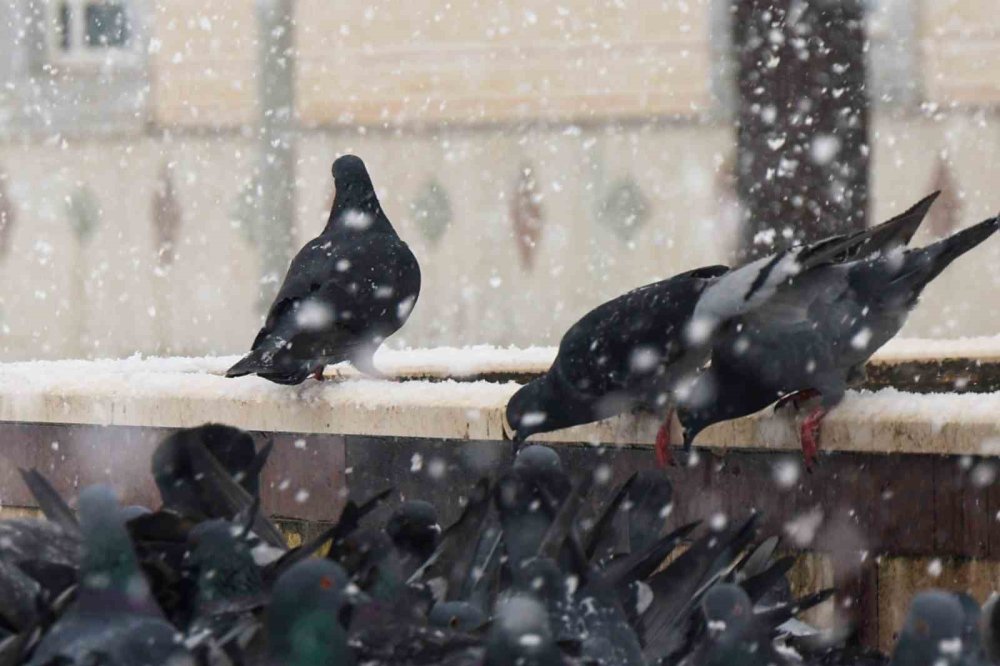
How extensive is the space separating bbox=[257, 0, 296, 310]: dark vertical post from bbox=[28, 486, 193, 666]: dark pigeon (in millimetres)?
11410

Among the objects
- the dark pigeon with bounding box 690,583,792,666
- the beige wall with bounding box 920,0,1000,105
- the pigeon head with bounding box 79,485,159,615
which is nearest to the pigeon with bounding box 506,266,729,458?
the dark pigeon with bounding box 690,583,792,666

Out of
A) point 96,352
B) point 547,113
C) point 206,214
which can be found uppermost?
point 547,113

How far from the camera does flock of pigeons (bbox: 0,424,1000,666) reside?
138 centimetres

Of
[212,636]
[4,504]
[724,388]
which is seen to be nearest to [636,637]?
[212,636]

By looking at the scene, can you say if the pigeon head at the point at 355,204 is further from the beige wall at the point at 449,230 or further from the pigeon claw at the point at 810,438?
the beige wall at the point at 449,230

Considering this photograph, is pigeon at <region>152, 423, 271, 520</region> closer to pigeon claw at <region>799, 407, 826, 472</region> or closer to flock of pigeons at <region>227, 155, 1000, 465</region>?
flock of pigeons at <region>227, 155, 1000, 465</region>

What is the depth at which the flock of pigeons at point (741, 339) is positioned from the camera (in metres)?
2.61

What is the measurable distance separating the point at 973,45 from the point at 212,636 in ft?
39.7

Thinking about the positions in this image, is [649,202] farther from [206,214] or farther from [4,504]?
[4,504]

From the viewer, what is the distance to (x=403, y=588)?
1604 millimetres

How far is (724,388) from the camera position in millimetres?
2605

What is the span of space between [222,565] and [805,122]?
3.25 metres

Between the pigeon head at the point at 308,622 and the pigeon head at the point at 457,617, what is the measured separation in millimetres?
238

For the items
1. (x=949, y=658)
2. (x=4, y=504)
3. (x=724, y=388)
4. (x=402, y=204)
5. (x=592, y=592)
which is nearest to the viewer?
(x=949, y=658)
